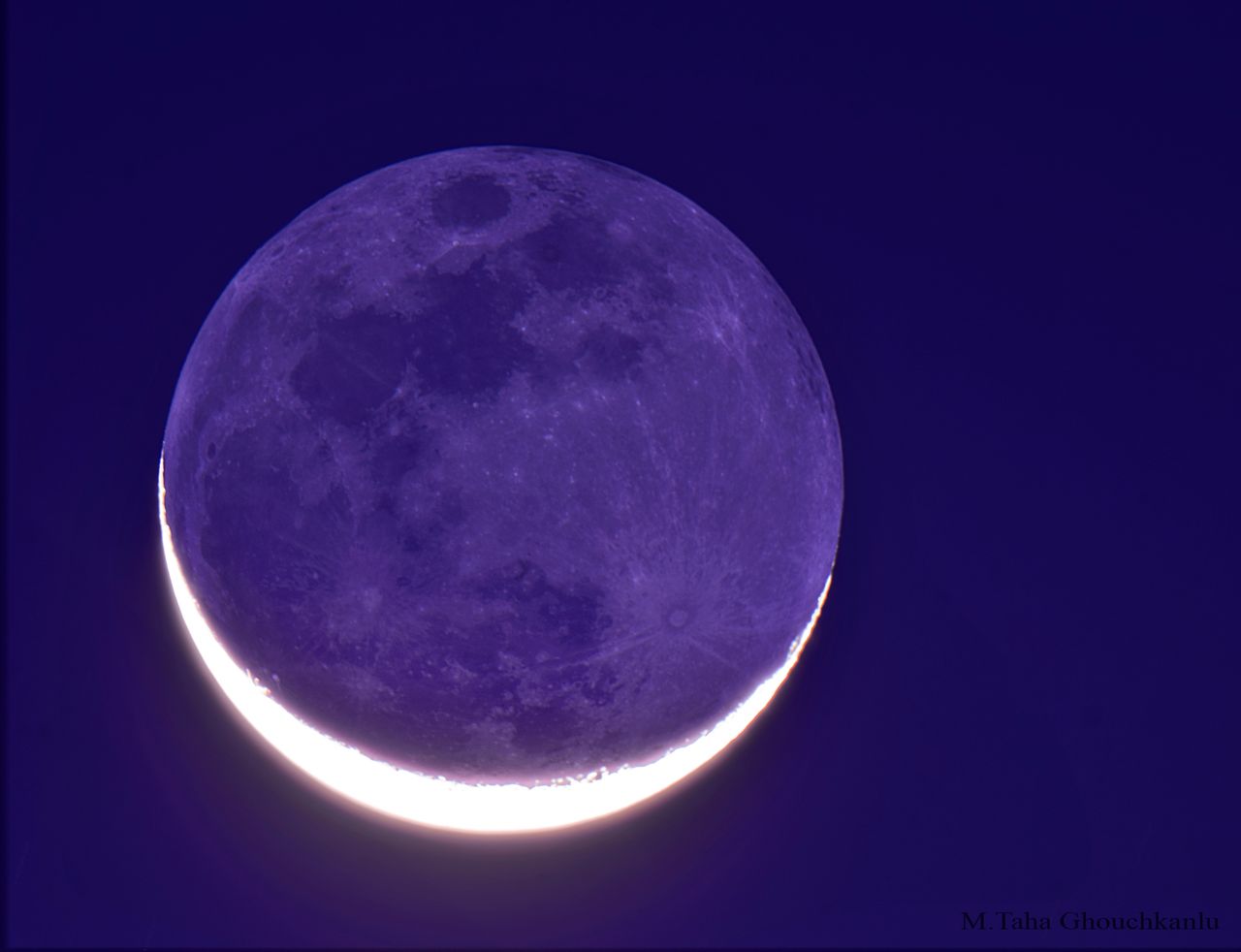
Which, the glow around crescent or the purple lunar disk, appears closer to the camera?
the purple lunar disk

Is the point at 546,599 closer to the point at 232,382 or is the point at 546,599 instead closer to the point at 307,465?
the point at 307,465

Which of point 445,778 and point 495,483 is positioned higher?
point 495,483

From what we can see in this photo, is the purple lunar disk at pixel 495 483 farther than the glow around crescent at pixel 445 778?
No

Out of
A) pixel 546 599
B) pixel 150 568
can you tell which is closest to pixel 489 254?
pixel 546 599
